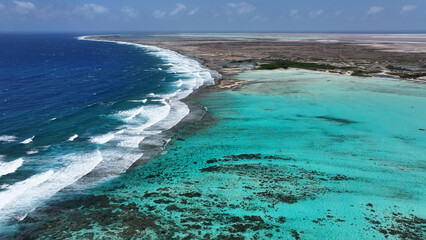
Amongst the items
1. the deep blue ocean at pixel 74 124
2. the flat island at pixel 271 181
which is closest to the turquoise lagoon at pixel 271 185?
the flat island at pixel 271 181

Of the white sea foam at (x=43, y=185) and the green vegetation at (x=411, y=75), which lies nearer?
the white sea foam at (x=43, y=185)

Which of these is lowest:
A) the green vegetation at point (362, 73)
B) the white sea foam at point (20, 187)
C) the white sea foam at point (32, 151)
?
the white sea foam at point (20, 187)

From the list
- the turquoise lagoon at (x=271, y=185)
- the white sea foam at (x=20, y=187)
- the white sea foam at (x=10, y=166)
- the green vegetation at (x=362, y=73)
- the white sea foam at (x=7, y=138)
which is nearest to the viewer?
the turquoise lagoon at (x=271, y=185)

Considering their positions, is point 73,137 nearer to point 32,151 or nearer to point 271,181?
point 32,151

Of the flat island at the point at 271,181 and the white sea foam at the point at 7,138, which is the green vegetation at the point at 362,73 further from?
the white sea foam at the point at 7,138

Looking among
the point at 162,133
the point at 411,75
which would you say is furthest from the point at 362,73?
the point at 162,133

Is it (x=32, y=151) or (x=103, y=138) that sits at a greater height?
(x=103, y=138)

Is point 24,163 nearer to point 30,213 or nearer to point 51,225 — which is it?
point 30,213
